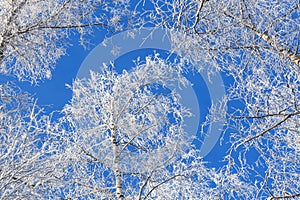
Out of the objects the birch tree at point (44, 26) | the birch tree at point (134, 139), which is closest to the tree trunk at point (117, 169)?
the birch tree at point (134, 139)

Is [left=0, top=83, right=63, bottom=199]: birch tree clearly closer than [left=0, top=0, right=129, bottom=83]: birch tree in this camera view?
Yes

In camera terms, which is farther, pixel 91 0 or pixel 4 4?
pixel 91 0

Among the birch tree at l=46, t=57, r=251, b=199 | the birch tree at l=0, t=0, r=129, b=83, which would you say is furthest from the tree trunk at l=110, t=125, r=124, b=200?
the birch tree at l=0, t=0, r=129, b=83

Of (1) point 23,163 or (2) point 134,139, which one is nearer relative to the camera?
(1) point 23,163

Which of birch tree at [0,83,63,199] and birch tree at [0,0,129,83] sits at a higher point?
birch tree at [0,0,129,83]

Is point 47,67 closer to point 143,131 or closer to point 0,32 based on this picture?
point 0,32

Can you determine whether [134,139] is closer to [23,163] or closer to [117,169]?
[117,169]

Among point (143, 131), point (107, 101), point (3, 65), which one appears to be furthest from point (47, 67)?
point (143, 131)

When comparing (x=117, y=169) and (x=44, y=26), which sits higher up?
(x=44, y=26)

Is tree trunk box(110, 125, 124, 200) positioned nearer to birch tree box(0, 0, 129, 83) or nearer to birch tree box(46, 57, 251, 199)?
birch tree box(46, 57, 251, 199)

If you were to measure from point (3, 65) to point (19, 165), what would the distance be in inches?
108

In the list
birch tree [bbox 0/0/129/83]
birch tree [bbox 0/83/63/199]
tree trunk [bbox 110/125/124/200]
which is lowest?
birch tree [bbox 0/83/63/199]

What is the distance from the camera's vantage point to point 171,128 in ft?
19.7

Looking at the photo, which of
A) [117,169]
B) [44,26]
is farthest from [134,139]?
[44,26]
